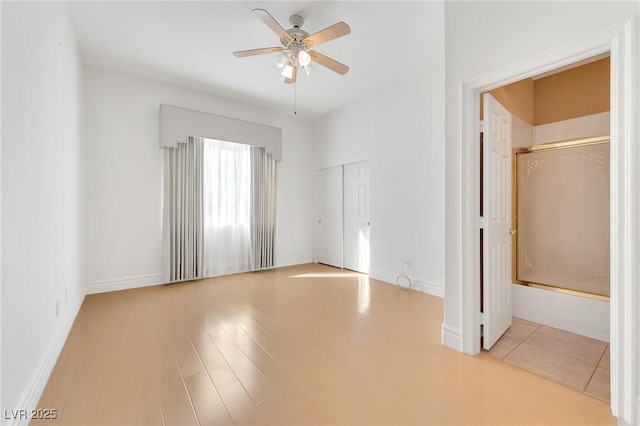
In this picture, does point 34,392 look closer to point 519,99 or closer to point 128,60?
point 128,60

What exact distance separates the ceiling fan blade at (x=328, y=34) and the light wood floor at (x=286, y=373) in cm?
272

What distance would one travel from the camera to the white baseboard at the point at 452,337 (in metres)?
2.25

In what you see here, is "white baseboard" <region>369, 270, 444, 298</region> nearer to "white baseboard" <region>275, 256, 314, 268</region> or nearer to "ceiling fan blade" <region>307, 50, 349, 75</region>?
"white baseboard" <region>275, 256, 314, 268</region>

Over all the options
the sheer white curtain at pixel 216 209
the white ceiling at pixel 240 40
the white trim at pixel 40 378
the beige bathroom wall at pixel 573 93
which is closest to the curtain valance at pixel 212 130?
the sheer white curtain at pixel 216 209

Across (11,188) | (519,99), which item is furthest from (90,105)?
(519,99)

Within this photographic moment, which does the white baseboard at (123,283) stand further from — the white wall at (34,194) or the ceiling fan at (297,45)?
the ceiling fan at (297,45)

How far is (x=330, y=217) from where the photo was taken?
19.0 ft

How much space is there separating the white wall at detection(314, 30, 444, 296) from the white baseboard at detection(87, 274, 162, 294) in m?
3.49

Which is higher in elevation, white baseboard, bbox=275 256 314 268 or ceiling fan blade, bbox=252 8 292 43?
ceiling fan blade, bbox=252 8 292 43

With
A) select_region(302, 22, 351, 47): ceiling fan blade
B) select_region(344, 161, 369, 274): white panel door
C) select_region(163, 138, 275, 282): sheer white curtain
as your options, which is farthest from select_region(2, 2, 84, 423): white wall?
select_region(344, 161, 369, 274): white panel door

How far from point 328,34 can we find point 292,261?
428 cm

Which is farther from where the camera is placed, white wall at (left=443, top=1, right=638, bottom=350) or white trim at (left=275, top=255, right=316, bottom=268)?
white trim at (left=275, top=255, right=316, bottom=268)

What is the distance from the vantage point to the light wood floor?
5.10 feet

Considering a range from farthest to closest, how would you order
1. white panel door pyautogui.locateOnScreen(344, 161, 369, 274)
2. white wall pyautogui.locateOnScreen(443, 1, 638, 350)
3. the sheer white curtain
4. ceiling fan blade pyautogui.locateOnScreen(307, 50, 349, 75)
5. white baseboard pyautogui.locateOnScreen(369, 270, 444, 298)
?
Result: white panel door pyautogui.locateOnScreen(344, 161, 369, 274), the sheer white curtain, white baseboard pyautogui.locateOnScreen(369, 270, 444, 298), ceiling fan blade pyautogui.locateOnScreen(307, 50, 349, 75), white wall pyautogui.locateOnScreen(443, 1, 638, 350)
